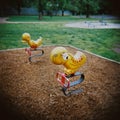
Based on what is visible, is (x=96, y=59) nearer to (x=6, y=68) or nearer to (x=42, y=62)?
(x=42, y=62)

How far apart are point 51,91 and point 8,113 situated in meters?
0.61

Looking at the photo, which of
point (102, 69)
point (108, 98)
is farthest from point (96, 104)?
point (102, 69)

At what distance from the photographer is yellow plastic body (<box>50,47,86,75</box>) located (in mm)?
1792

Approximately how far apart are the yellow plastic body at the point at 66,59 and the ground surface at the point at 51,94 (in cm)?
31

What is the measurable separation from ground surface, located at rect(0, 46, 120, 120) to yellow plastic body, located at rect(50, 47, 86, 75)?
1.02ft

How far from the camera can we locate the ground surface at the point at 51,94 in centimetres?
171

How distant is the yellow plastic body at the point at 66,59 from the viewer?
5.88 feet

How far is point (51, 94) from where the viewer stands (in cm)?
208

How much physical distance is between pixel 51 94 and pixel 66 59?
447 mm

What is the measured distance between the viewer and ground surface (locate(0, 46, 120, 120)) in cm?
171

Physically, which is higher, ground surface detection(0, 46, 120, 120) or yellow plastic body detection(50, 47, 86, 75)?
yellow plastic body detection(50, 47, 86, 75)

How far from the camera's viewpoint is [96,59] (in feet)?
11.0

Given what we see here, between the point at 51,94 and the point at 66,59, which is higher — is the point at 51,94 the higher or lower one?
the lower one

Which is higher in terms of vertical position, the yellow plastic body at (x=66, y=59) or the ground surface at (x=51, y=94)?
the yellow plastic body at (x=66, y=59)
